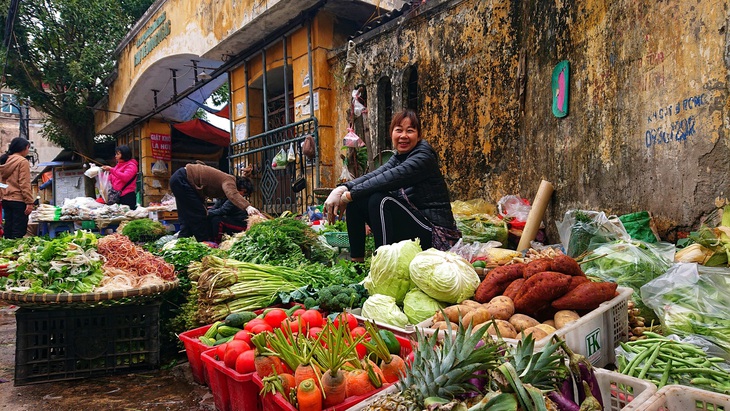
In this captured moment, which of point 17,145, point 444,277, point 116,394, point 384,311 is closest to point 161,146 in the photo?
point 17,145

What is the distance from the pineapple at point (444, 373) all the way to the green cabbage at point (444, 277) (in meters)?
1.38

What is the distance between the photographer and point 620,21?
13.8 feet

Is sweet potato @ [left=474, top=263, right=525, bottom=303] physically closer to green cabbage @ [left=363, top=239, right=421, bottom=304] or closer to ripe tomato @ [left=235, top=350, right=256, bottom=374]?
green cabbage @ [left=363, top=239, right=421, bottom=304]

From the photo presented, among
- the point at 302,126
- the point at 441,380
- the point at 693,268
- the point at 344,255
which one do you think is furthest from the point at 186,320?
the point at 302,126

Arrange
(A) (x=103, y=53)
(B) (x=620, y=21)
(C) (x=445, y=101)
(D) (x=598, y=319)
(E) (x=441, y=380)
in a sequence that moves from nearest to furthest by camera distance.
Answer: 1. (E) (x=441, y=380)
2. (D) (x=598, y=319)
3. (B) (x=620, y=21)
4. (C) (x=445, y=101)
5. (A) (x=103, y=53)

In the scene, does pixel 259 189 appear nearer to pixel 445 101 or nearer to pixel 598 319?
pixel 445 101

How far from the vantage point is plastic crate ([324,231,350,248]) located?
202 inches

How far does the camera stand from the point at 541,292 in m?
2.36

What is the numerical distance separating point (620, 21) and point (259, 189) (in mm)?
7613

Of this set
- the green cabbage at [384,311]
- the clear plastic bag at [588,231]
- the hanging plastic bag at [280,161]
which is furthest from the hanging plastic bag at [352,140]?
the green cabbage at [384,311]

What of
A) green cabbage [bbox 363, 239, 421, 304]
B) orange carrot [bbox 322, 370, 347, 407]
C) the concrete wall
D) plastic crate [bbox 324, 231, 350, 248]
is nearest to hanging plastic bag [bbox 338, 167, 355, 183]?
the concrete wall

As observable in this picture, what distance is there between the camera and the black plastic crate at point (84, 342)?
9.53 ft

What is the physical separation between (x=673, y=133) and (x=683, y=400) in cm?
326

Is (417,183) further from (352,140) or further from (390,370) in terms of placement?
(352,140)
